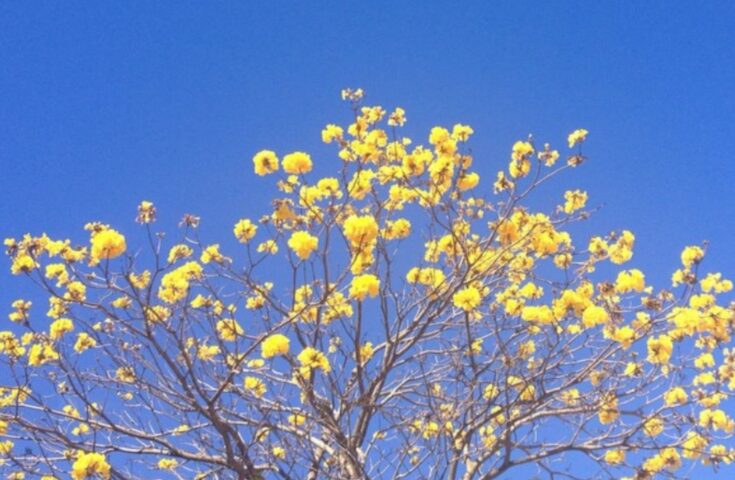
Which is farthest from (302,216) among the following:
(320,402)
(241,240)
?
(320,402)

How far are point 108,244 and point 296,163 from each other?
4.38 ft

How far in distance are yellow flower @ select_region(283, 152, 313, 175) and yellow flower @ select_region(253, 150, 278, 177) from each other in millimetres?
103

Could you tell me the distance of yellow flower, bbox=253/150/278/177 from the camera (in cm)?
471

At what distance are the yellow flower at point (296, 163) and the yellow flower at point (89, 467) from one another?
212 centimetres

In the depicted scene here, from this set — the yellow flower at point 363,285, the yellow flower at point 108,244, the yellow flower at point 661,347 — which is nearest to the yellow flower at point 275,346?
the yellow flower at point 363,285

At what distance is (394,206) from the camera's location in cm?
576

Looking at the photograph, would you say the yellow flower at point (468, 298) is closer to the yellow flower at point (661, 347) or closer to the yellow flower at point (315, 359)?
the yellow flower at point (315, 359)

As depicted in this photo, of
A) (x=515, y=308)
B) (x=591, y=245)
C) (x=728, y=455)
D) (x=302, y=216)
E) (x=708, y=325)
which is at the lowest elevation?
(x=728, y=455)

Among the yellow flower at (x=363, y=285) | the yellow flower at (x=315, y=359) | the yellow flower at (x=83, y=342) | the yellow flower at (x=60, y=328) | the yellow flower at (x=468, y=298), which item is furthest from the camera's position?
the yellow flower at (x=83, y=342)

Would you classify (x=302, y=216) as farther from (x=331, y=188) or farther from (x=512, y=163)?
(x=512, y=163)

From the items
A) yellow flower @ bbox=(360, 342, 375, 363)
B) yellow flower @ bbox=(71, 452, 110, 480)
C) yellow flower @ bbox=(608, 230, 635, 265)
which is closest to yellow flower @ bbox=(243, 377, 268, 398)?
yellow flower @ bbox=(360, 342, 375, 363)

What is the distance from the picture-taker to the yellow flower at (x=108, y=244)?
3.95 m

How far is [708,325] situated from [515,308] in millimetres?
1441

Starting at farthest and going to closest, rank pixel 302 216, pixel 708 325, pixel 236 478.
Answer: pixel 302 216 < pixel 708 325 < pixel 236 478
